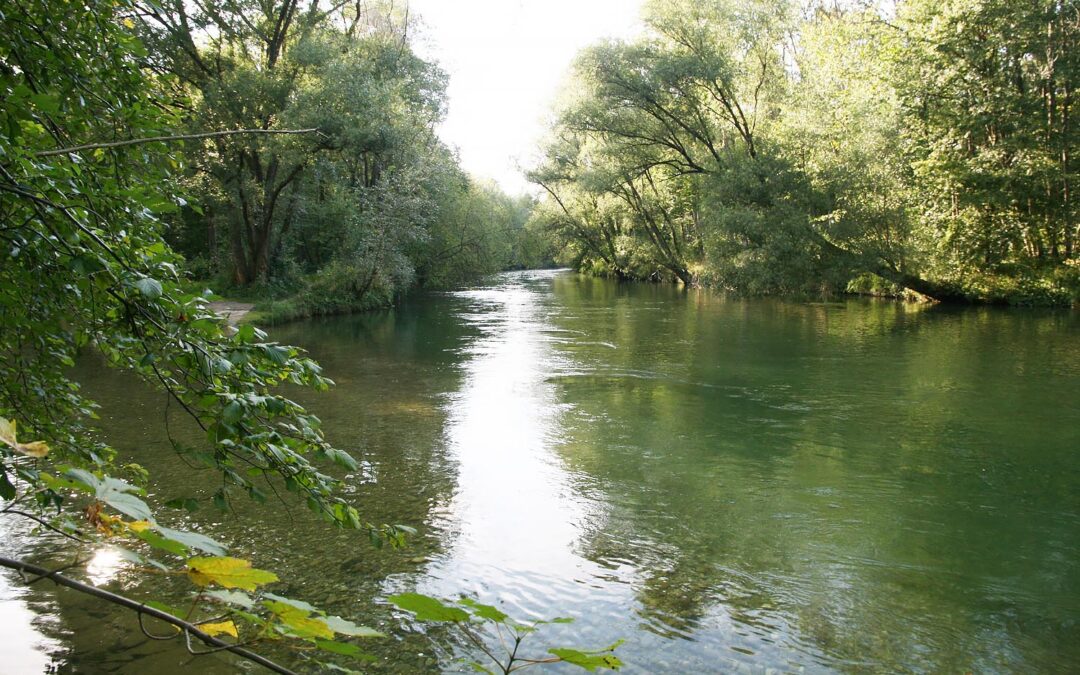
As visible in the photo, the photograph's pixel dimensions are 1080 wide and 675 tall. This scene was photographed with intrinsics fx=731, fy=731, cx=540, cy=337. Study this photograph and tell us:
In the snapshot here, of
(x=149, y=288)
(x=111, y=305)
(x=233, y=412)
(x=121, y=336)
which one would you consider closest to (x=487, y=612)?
(x=233, y=412)

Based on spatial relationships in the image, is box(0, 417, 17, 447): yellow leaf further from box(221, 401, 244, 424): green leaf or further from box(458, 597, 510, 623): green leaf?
box(458, 597, 510, 623): green leaf

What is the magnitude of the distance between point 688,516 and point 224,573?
627 centimetres

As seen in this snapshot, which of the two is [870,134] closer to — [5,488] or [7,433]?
[5,488]

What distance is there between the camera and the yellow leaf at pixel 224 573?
1.54 meters

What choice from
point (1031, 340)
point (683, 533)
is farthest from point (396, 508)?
point (1031, 340)

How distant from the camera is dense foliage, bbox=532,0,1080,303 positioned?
2469 centimetres

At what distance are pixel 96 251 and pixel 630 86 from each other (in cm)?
2987

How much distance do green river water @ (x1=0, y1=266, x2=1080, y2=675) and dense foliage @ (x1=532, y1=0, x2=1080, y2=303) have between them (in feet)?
40.1

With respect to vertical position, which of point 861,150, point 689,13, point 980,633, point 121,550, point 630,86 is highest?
point 689,13

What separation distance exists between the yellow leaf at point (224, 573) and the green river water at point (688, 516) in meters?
3.00

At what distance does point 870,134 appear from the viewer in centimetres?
2588

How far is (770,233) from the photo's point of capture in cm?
2742

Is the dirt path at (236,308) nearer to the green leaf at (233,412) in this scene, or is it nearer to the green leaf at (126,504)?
the green leaf at (233,412)

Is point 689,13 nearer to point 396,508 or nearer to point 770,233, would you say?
point 770,233
